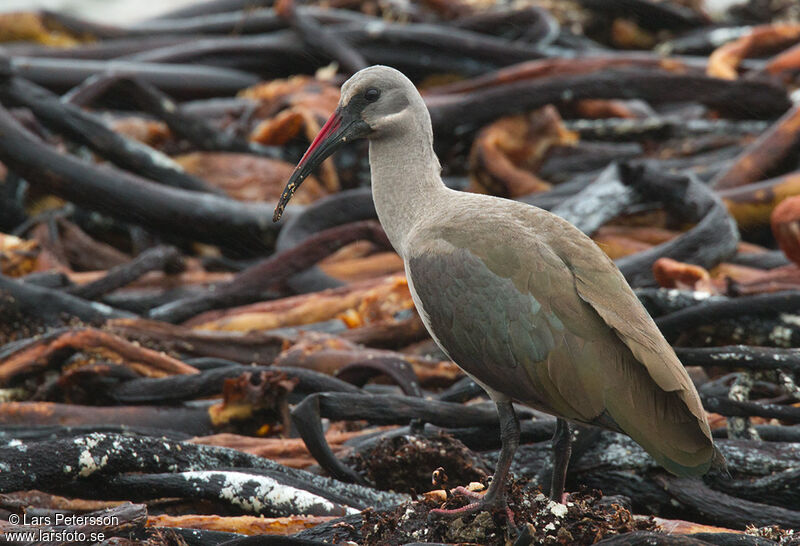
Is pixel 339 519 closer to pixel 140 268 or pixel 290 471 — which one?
pixel 290 471

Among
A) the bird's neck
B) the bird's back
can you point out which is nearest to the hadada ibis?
the bird's back

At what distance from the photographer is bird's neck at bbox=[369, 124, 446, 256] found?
2955mm

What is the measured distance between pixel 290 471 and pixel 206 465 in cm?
22

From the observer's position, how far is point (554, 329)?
2.48 metres

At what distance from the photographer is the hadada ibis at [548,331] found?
A: 2.39 metres

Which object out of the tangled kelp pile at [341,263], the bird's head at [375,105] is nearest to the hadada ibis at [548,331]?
the tangled kelp pile at [341,263]

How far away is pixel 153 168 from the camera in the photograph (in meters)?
5.36

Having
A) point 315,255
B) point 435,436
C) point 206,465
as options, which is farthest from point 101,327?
point 435,436

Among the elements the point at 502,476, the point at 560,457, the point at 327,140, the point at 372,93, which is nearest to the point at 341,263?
the point at 327,140

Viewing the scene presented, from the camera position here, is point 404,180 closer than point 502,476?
No

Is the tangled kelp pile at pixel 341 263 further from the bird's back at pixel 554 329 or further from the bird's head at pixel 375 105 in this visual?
the bird's head at pixel 375 105

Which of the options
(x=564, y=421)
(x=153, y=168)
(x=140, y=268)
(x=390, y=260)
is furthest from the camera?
(x=153, y=168)

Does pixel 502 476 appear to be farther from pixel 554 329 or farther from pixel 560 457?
pixel 554 329

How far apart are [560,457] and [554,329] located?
346 millimetres
